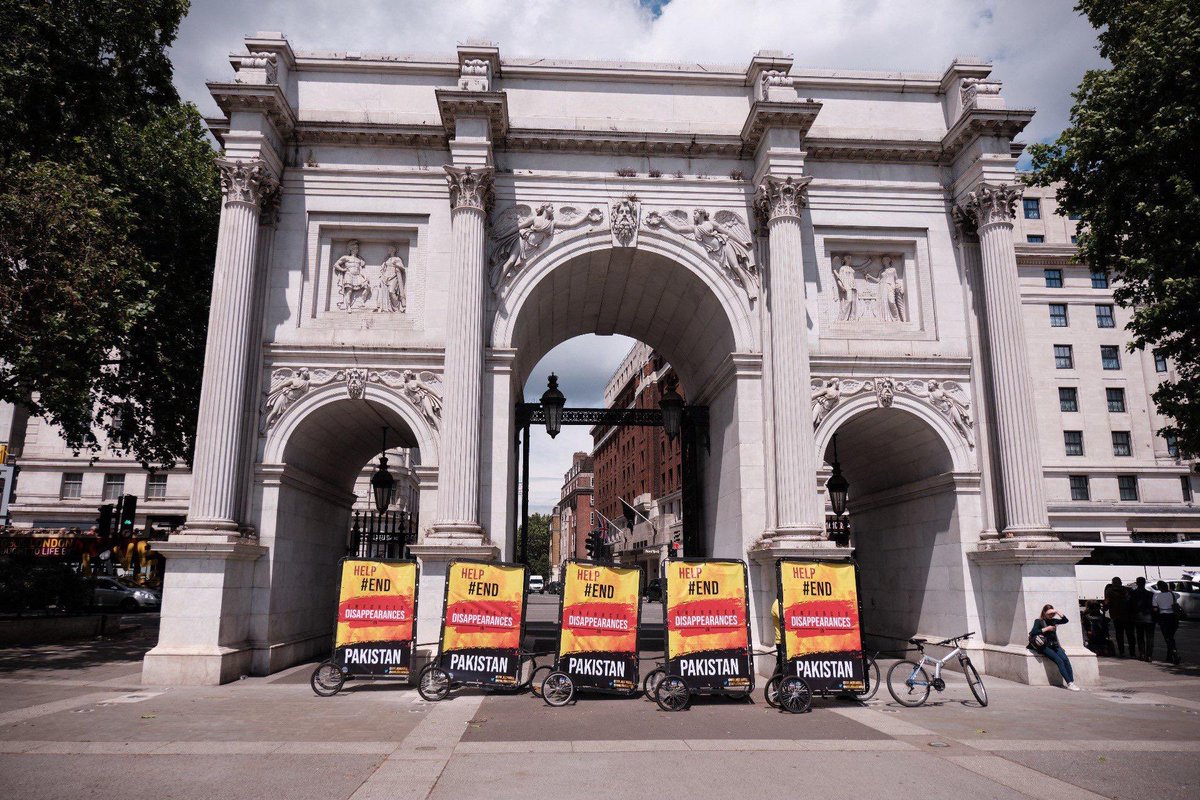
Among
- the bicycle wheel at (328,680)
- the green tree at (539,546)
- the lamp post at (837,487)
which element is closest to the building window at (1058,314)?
the lamp post at (837,487)

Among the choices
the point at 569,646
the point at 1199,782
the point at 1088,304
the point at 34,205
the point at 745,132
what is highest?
the point at 1088,304

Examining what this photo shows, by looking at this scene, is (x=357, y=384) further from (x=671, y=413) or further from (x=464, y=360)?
(x=671, y=413)

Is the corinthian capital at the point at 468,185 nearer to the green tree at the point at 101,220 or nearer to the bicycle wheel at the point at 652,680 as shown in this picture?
the green tree at the point at 101,220

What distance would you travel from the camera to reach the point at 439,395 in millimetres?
18234

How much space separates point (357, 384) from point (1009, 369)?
14.7 m

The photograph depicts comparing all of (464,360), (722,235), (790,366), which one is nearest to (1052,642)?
(790,366)

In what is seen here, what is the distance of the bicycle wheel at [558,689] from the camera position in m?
13.4

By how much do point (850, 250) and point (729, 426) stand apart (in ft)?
17.5

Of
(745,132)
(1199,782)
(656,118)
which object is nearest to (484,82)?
(656,118)

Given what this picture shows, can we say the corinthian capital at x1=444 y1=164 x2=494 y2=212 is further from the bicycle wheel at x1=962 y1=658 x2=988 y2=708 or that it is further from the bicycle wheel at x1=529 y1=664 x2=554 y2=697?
the bicycle wheel at x1=962 y1=658 x2=988 y2=708

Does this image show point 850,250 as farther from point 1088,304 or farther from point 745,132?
point 1088,304

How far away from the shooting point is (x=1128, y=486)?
51.4 m

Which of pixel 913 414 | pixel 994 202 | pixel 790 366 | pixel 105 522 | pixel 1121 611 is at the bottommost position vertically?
pixel 1121 611

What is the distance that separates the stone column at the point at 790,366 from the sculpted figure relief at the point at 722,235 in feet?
2.31
